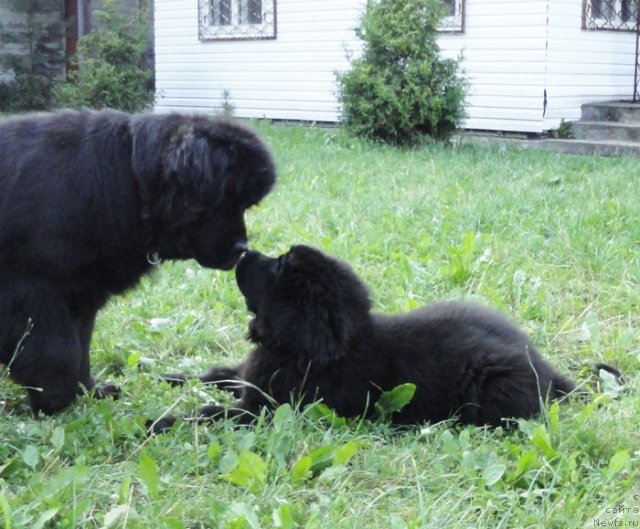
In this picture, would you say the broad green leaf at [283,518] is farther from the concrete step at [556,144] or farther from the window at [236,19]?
the window at [236,19]

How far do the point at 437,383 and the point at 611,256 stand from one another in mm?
2128

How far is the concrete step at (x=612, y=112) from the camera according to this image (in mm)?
10820

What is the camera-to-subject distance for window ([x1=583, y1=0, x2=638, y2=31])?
438 inches

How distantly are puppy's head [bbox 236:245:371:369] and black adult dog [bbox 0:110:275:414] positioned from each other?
11.5 inches

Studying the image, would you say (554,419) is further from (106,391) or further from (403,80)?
(403,80)

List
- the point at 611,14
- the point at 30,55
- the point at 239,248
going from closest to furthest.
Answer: the point at 239,248 → the point at 611,14 → the point at 30,55

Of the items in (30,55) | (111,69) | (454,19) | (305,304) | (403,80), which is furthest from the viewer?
(30,55)

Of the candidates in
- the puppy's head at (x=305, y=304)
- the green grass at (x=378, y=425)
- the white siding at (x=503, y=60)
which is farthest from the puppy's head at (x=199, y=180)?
the white siding at (x=503, y=60)

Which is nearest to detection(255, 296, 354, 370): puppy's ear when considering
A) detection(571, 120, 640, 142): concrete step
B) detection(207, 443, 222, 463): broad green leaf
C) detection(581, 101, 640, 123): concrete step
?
detection(207, 443, 222, 463): broad green leaf

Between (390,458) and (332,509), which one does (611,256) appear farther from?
(332,509)

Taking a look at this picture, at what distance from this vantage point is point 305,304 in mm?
3205

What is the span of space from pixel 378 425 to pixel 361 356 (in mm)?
268

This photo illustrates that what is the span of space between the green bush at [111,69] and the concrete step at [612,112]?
22.6ft

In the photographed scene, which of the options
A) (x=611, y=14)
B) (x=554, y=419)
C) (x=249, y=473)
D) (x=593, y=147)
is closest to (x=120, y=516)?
(x=249, y=473)
